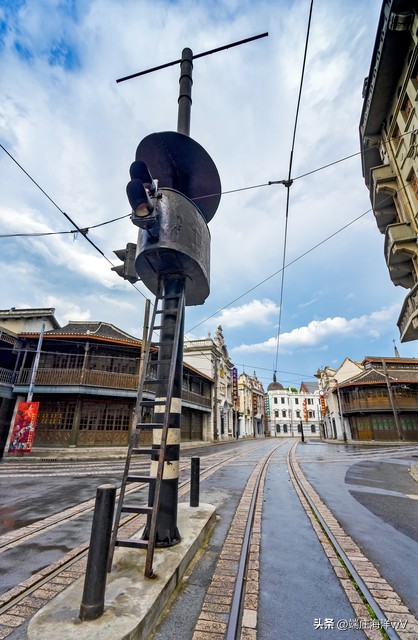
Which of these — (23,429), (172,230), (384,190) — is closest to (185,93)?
(172,230)

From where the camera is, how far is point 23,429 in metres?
16.3

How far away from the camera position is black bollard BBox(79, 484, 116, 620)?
2043mm

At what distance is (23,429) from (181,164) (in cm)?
1753

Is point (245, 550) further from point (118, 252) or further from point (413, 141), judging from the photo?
point (413, 141)

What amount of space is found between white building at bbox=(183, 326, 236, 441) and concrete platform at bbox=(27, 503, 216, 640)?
96.5 feet

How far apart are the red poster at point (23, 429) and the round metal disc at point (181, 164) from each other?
16.6m

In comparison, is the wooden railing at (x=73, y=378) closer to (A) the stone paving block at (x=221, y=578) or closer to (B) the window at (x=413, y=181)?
(A) the stone paving block at (x=221, y=578)

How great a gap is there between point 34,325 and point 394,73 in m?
23.2

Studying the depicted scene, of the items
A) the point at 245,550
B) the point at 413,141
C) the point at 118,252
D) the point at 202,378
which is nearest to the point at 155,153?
the point at 118,252

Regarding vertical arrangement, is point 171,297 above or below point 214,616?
above

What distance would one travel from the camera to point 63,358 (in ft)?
64.9

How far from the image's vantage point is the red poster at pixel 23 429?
52.6 ft

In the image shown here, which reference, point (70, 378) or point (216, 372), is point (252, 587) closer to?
A: point (70, 378)

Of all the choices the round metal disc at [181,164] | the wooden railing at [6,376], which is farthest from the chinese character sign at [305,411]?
the round metal disc at [181,164]
